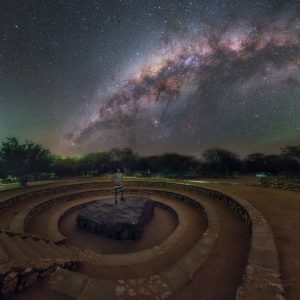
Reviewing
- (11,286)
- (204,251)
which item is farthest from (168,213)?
(11,286)

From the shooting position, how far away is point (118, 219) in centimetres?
934

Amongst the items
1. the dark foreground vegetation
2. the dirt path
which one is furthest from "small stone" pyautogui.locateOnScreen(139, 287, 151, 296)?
the dark foreground vegetation

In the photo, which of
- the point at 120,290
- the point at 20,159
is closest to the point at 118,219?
the point at 120,290

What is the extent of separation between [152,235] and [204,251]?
14.0 ft

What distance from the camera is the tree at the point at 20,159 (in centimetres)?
1608

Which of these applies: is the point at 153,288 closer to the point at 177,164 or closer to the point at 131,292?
the point at 131,292

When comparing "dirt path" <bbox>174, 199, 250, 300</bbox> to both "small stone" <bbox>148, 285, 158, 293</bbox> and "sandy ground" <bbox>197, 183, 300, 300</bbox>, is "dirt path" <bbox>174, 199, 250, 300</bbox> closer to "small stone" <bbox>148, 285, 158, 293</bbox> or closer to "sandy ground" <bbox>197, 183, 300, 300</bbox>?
"small stone" <bbox>148, 285, 158, 293</bbox>

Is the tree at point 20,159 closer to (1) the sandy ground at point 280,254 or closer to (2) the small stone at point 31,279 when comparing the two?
(2) the small stone at point 31,279

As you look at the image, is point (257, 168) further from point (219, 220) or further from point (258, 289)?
point (258, 289)

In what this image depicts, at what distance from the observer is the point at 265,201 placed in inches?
378

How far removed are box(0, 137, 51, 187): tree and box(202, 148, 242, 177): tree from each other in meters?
26.0

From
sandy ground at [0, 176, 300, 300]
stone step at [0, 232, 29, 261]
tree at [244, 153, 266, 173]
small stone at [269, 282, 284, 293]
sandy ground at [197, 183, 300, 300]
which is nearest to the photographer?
small stone at [269, 282, 284, 293]

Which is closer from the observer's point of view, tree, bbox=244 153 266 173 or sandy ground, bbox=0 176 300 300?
sandy ground, bbox=0 176 300 300

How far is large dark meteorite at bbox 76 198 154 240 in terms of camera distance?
8.89 metres
